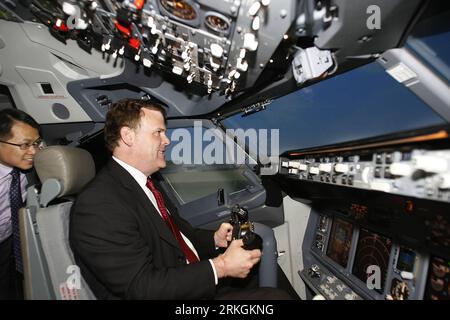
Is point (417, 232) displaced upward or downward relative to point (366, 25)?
downward

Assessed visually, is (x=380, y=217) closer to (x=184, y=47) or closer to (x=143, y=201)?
(x=143, y=201)

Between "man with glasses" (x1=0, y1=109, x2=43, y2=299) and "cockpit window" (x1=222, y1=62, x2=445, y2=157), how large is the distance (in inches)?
75.2

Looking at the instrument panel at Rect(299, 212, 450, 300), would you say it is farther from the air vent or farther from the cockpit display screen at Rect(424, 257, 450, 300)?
the air vent

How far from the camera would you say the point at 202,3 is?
1.07 m

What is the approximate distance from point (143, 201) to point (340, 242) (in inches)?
58.6

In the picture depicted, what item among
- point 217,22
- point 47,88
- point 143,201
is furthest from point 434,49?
point 47,88

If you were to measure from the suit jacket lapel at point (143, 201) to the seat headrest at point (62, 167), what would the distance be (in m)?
0.18

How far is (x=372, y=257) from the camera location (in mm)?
1682

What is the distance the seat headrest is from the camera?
1.44 meters

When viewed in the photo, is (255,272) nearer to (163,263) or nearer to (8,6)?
(163,263)

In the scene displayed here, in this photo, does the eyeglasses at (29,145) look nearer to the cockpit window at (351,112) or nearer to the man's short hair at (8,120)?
the man's short hair at (8,120)

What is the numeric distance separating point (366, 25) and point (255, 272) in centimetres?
179
